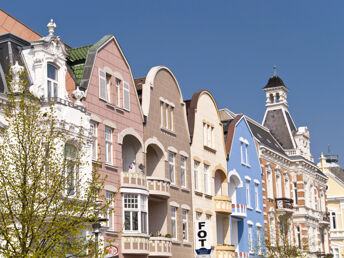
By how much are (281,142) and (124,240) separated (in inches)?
1312

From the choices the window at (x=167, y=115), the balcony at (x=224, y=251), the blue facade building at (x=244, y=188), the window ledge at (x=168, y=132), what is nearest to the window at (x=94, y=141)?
the window ledge at (x=168, y=132)

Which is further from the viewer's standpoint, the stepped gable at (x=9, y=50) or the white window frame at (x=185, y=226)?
the white window frame at (x=185, y=226)

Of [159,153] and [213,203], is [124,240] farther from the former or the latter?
[213,203]

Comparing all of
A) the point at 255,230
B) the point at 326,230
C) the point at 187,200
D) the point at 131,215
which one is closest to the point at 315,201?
the point at 326,230

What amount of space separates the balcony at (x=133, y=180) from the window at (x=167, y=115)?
5.43 meters

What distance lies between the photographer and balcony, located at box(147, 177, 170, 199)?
4022 centimetres

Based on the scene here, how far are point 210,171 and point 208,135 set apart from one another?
2.65 m

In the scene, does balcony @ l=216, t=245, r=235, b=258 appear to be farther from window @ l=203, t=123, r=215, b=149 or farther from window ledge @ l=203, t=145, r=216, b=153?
window @ l=203, t=123, r=215, b=149

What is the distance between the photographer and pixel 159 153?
43062 mm

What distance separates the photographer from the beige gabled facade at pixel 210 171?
47.5 metres

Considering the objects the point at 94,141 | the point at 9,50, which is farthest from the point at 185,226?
the point at 9,50

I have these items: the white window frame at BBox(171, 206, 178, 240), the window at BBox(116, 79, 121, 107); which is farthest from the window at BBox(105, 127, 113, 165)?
the white window frame at BBox(171, 206, 178, 240)

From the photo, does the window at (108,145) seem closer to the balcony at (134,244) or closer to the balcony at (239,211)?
the balcony at (134,244)

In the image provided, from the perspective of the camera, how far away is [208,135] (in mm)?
50219
